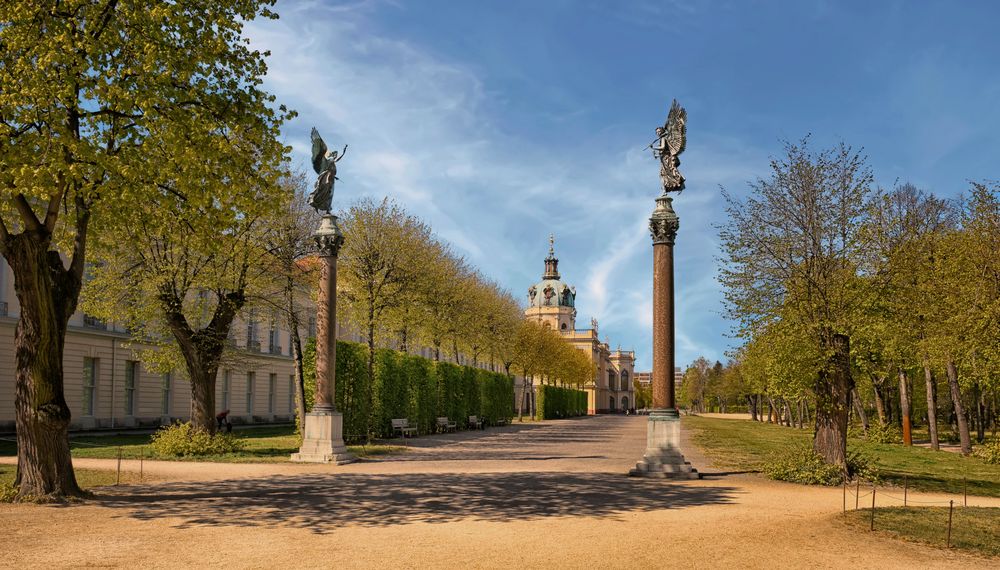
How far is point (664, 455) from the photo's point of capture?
59.8ft

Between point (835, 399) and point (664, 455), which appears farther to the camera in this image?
point (664, 455)

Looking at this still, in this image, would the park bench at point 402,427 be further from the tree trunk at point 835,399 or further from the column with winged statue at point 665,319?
the tree trunk at point 835,399

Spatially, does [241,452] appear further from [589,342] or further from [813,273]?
[589,342]

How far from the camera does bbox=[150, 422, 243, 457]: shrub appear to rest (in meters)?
21.9

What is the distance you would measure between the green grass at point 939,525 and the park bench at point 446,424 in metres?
27.0

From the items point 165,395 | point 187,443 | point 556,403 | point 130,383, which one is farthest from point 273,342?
point 187,443

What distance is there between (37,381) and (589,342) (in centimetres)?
11401

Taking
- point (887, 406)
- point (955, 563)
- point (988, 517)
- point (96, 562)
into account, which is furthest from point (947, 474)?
point (887, 406)

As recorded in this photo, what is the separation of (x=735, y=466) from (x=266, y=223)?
51.5 feet

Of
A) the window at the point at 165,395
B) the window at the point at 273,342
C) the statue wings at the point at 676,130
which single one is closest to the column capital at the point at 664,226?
the statue wings at the point at 676,130

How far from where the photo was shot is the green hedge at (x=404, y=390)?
29594 mm

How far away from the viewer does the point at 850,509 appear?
13.3 meters

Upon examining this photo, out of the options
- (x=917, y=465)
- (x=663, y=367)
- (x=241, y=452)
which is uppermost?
(x=663, y=367)

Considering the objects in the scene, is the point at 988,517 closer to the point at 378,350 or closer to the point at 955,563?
the point at 955,563
